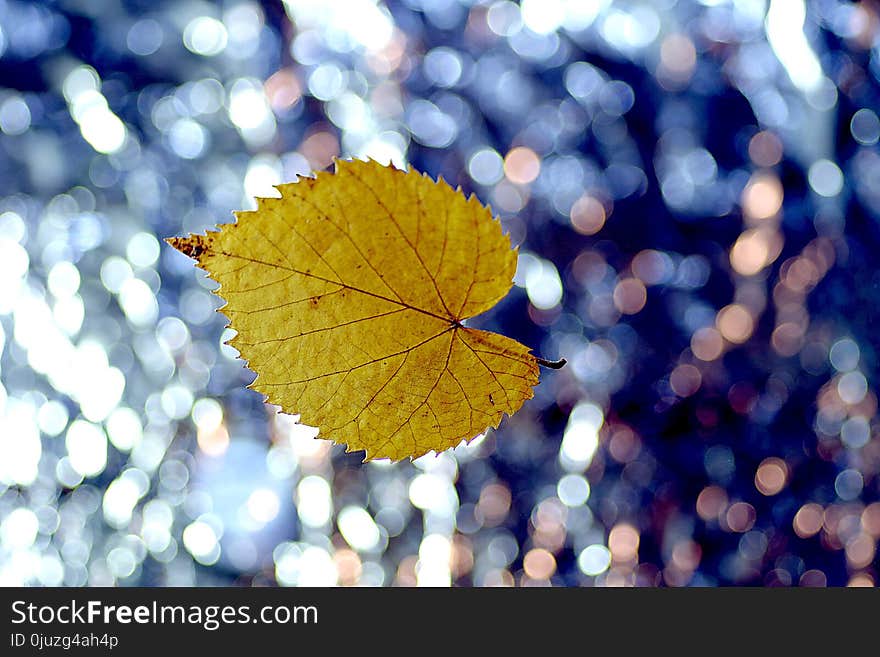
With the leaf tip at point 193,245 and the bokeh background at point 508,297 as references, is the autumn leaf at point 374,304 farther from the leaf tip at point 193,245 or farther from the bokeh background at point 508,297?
the bokeh background at point 508,297

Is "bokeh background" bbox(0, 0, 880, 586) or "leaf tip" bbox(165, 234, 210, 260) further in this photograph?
"bokeh background" bbox(0, 0, 880, 586)

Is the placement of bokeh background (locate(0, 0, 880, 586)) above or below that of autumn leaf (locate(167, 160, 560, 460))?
below

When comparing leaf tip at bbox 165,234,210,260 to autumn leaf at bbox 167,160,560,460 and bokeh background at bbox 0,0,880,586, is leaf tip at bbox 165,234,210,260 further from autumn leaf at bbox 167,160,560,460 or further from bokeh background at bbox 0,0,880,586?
bokeh background at bbox 0,0,880,586

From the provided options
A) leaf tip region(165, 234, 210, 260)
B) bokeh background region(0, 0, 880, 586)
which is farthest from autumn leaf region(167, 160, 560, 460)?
bokeh background region(0, 0, 880, 586)

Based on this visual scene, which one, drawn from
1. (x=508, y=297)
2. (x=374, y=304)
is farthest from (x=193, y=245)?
(x=508, y=297)

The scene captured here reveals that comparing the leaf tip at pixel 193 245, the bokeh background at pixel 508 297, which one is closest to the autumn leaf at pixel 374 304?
the leaf tip at pixel 193 245

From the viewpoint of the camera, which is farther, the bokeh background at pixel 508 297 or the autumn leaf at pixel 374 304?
the bokeh background at pixel 508 297

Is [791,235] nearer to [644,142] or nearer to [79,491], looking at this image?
[644,142]
